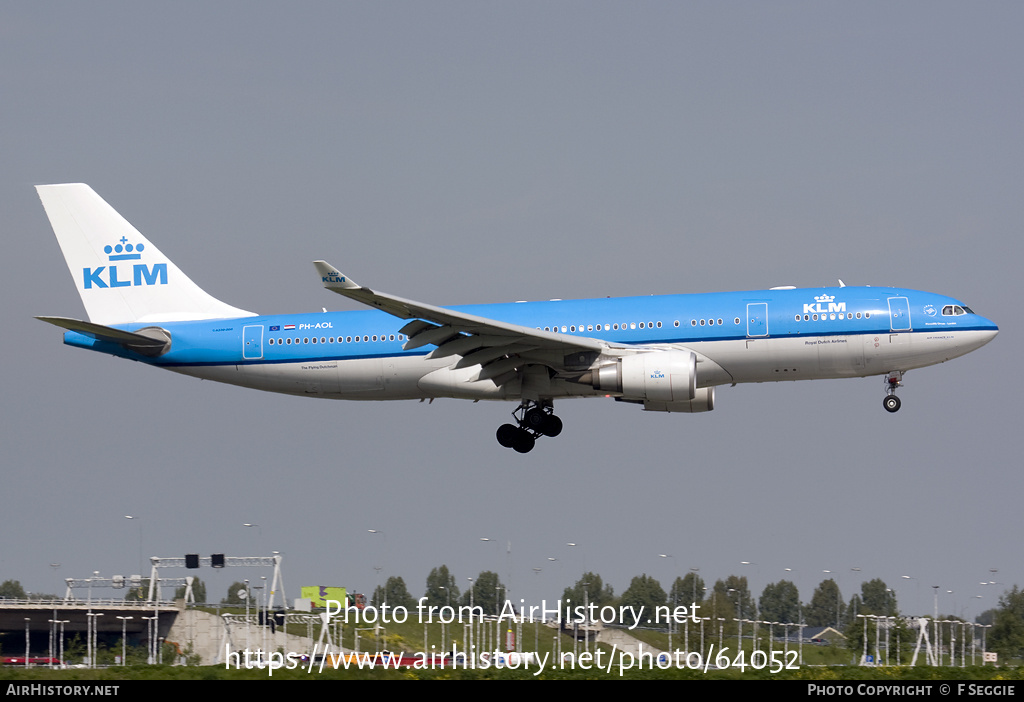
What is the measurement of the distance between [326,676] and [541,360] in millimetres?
14602

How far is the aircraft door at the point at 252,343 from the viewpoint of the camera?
37.7 meters

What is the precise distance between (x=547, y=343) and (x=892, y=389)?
1115 centimetres

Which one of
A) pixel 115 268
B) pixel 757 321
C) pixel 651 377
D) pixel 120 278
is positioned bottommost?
pixel 651 377

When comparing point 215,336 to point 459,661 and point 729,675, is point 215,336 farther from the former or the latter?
point 729,675

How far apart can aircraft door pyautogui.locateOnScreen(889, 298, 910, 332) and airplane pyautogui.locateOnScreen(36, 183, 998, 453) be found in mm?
43

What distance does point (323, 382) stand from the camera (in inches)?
1464

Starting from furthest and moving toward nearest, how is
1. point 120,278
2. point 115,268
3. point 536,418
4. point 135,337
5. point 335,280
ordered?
point 115,268, point 120,278, point 135,337, point 536,418, point 335,280

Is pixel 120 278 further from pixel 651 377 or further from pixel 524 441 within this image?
pixel 651 377

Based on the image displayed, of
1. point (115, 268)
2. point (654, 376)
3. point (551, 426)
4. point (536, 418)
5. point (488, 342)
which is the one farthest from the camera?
point (115, 268)

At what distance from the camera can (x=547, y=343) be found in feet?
110

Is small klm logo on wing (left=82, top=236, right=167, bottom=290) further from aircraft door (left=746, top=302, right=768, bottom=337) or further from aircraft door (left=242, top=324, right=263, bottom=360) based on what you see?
aircraft door (left=746, top=302, right=768, bottom=337)

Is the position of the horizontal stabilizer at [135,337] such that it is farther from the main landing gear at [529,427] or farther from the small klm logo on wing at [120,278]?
the main landing gear at [529,427]

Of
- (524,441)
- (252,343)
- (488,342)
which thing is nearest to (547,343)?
(488,342)
